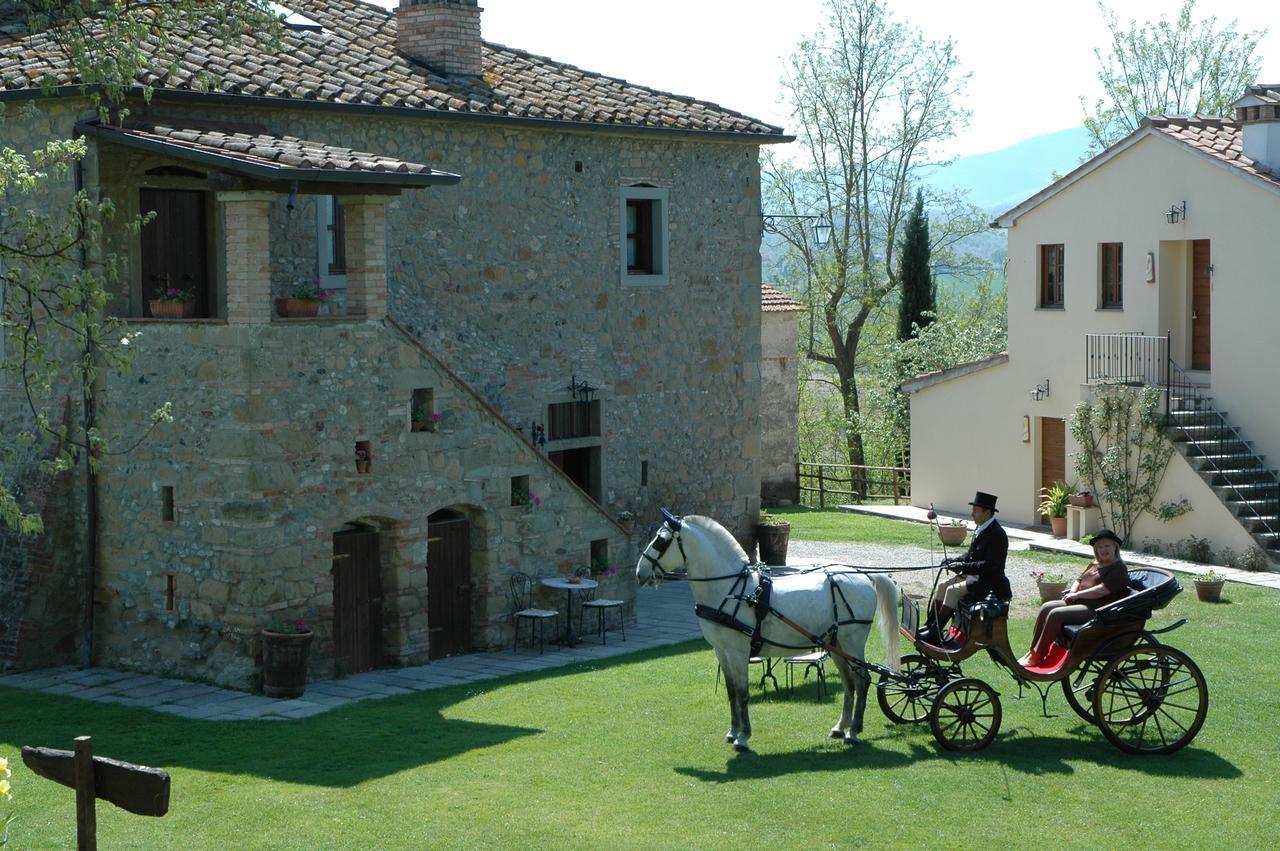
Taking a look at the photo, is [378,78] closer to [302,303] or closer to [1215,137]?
[302,303]

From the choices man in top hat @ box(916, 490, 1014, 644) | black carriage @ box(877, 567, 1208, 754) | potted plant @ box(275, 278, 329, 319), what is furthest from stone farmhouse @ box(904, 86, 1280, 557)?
potted plant @ box(275, 278, 329, 319)

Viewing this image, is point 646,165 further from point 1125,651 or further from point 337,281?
point 1125,651

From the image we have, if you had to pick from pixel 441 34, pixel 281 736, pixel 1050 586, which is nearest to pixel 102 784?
pixel 281 736

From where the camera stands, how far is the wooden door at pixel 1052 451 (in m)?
27.6

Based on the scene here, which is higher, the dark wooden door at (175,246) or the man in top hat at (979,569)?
the dark wooden door at (175,246)

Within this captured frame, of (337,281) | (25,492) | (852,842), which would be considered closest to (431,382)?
(337,281)

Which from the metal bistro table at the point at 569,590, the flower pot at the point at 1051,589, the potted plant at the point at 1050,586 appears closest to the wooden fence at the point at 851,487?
the potted plant at the point at 1050,586

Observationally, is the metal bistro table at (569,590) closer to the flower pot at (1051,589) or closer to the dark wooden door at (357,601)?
the dark wooden door at (357,601)

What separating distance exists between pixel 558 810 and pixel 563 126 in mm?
11469

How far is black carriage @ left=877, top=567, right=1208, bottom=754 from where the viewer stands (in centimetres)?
1226

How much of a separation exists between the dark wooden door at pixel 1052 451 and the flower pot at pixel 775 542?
613 centimetres

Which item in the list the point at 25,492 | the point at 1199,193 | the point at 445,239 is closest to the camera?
the point at 25,492

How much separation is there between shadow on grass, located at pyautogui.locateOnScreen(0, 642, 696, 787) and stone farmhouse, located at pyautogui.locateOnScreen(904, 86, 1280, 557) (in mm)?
13857

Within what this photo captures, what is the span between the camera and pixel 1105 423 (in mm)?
25312
